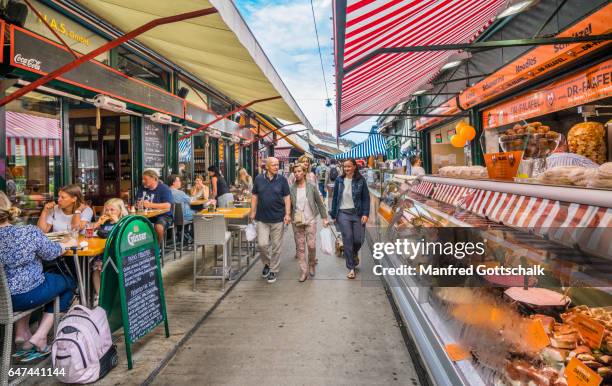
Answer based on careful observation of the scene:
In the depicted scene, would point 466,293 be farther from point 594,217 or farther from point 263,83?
point 263,83

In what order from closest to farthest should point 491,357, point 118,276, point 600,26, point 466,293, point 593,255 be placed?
point 593,255, point 491,357, point 466,293, point 118,276, point 600,26

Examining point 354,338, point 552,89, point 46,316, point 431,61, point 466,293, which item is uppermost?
point 431,61

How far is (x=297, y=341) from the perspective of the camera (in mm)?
3283

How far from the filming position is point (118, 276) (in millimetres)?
2797

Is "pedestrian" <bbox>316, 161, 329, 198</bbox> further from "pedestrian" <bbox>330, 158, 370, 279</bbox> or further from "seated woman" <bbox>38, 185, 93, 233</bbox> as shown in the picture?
"seated woman" <bbox>38, 185, 93, 233</bbox>

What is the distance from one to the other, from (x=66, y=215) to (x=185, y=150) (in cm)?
473

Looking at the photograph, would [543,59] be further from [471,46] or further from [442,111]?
[442,111]

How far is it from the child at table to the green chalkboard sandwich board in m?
0.94

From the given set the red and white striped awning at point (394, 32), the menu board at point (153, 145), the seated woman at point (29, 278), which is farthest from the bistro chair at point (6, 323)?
the menu board at point (153, 145)

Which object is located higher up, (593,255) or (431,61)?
(431,61)

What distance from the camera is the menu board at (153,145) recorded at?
7035mm

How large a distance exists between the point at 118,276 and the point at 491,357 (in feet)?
8.60

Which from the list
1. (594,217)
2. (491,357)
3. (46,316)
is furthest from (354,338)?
(46,316)

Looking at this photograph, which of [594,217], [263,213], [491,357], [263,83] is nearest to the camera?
[594,217]
